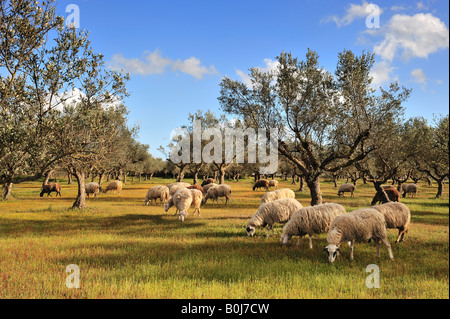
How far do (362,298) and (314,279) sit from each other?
1422 mm

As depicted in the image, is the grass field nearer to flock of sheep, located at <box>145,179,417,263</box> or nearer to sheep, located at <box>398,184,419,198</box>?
flock of sheep, located at <box>145,179,417,263</box>

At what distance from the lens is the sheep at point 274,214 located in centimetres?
1388

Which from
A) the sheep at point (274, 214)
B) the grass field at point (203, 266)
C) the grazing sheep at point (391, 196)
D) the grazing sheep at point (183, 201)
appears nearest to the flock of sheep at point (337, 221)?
the sheep at point (274, 214)

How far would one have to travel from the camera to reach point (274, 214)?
45.8ft

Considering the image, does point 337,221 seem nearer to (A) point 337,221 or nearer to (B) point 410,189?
(A) point 337,221

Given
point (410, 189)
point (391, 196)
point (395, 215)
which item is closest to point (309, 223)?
point (395, 215)

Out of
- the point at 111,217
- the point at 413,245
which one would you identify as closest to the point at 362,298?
the point at 413,245

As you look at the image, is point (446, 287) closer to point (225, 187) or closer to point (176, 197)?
point (176, 197)

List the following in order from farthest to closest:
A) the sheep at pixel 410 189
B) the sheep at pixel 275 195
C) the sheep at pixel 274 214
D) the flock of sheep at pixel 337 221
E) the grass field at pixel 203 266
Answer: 1. the sheep at pixel 410 189
2. the sheep at pixel 275 195
3. the sheep at pixel 274 214
4. the flock of sheep at pixel 337 221
5. the grass field at pixel 203 266

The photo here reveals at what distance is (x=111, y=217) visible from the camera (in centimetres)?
2080

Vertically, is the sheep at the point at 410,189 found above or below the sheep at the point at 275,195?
below

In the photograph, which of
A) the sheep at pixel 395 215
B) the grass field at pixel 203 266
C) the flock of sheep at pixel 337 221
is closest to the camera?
the grass field at pixel 203 266

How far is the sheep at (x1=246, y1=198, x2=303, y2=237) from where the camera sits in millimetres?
13875

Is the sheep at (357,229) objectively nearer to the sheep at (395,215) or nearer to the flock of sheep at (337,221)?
the flock of sheep at (337,221)
